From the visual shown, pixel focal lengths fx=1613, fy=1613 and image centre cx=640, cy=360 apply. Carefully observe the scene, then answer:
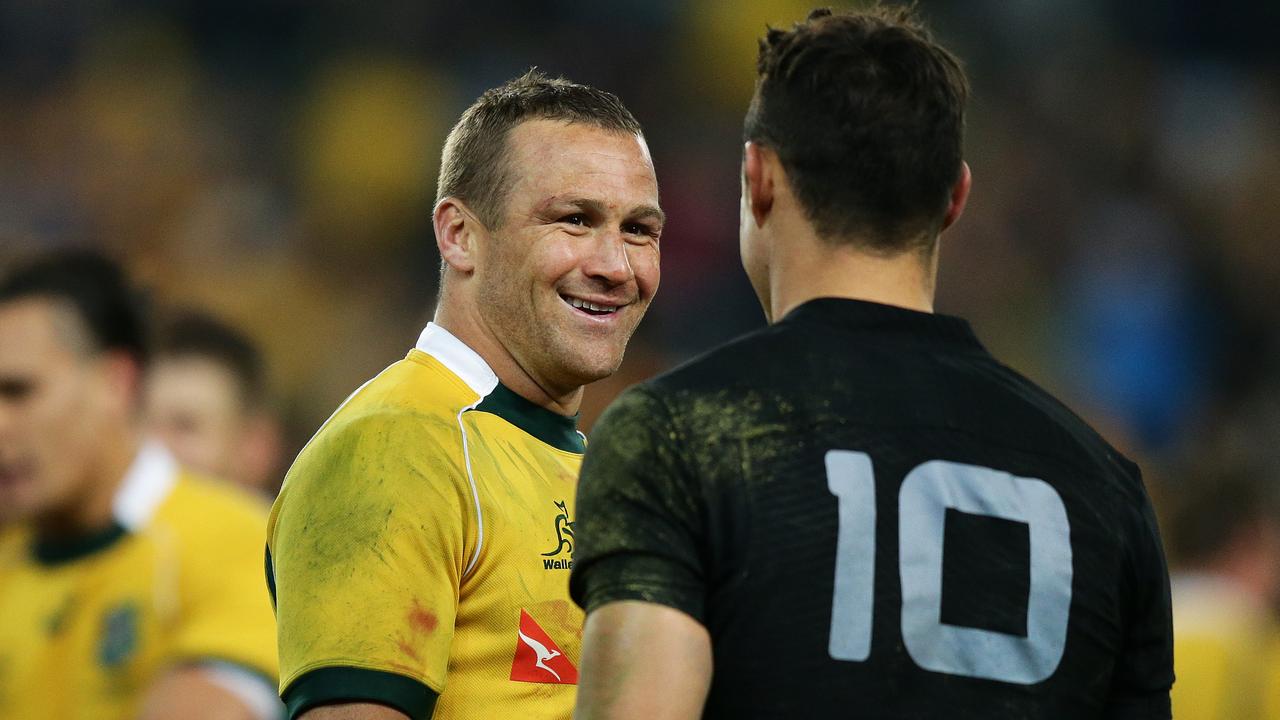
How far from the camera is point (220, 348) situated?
269 inches

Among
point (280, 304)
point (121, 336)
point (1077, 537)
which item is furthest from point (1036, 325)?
point (1077, 537)

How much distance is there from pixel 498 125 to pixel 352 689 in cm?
117

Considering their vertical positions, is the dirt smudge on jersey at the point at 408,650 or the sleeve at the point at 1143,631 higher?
the sleeve at the point at 1143,631

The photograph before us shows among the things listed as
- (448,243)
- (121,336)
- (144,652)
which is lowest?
(144,652)

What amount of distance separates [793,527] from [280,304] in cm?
1078

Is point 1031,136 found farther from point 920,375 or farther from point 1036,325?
point 920,375

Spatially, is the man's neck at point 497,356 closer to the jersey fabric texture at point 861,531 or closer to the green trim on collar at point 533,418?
the green trim on collar at point 533,418

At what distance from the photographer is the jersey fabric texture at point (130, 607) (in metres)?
4.74

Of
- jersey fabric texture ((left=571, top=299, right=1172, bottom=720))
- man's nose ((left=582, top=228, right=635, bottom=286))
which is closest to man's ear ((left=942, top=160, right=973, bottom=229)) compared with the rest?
jersey fabric texture ((left=571, top=299, right=1172, bottom=720))

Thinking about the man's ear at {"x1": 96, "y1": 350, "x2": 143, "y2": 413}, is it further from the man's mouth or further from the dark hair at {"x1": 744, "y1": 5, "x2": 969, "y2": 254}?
the dark hair at {"x1": 744, "y1": 5, "x2": 969, "y2": 254}

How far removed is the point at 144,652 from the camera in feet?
15.7

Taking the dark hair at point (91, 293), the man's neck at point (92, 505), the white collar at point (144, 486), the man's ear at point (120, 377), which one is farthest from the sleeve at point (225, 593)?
the dark hair at point (91, 293)

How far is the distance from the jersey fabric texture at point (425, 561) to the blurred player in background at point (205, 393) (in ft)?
12.8

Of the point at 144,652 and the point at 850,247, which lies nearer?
the point at 850,247
